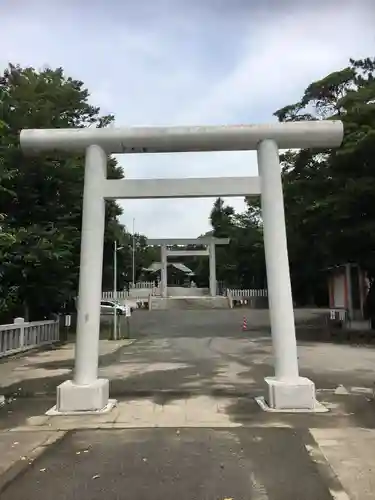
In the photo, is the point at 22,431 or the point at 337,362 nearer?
the point at 22,431

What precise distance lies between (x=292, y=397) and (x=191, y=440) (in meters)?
2.18

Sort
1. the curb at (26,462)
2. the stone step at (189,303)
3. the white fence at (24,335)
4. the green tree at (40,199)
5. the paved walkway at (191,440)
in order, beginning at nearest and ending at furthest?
the paved walkway at (191,440)
the curb at (26,462)
the white fence at (24,335)
the green tree at (40,199)
the stone step at (189,303)

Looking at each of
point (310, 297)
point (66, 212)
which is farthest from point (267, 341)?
point (310, 297)

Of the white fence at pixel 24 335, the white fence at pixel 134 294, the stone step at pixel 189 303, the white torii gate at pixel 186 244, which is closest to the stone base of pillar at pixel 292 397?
the white fence at pixel 24 335

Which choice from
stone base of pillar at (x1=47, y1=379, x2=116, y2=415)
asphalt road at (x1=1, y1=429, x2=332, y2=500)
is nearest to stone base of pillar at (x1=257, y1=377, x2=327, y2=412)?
asphalt road at (x1=1, y1=429, x2=332, y2=500)

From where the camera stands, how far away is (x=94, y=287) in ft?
27.6

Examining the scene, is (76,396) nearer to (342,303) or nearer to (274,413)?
(274,413)

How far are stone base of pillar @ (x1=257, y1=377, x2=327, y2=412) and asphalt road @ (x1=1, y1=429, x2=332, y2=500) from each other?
1127mm

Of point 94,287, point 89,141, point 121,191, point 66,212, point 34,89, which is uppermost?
point 34,89

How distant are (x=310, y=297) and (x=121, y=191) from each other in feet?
143

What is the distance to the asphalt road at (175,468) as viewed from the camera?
15.3ft

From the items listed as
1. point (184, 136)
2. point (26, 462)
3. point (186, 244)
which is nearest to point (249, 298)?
point (186, 244)

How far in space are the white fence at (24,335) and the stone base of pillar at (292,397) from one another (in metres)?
10.00

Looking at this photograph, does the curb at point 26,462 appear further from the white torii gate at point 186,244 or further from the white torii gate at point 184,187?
the white torii gate at point 186,244
